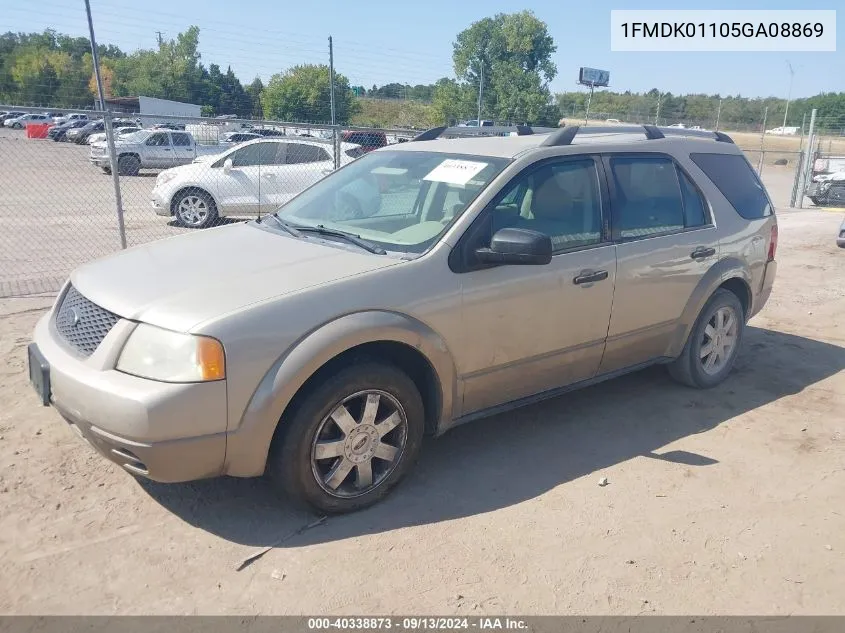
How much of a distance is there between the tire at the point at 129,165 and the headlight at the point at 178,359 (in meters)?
20.4

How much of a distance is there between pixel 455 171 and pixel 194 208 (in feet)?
29.7

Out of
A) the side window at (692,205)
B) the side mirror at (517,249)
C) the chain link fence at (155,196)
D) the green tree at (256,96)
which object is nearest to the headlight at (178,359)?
the side mirror at (517,249)

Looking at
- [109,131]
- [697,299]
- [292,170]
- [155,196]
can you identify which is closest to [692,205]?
[697,299]

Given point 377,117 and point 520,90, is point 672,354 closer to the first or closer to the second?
point 520,90

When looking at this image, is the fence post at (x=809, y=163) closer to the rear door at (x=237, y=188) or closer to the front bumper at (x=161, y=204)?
the rear door at (x=237, y=188)

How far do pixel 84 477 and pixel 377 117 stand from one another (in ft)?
167

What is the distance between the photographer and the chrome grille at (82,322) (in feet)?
10.1

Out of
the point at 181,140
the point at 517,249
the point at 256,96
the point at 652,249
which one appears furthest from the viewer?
the point at 256,96

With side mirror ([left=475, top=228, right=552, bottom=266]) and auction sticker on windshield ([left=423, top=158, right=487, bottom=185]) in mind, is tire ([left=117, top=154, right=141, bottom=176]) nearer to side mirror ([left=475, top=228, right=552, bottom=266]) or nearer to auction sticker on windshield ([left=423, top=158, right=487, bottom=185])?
auction sticker on windshield ([left=423, top=158, right=487, bottom=185])

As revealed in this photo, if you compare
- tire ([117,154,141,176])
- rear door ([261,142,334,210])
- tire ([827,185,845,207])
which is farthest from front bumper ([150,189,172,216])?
tire ([827,185,845,207])

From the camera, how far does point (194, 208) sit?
12.0m

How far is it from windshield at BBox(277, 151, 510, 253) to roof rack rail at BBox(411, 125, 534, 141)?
56 cm

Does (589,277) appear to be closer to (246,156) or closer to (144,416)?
(144,416)

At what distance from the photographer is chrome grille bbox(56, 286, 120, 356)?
10.1 feet
